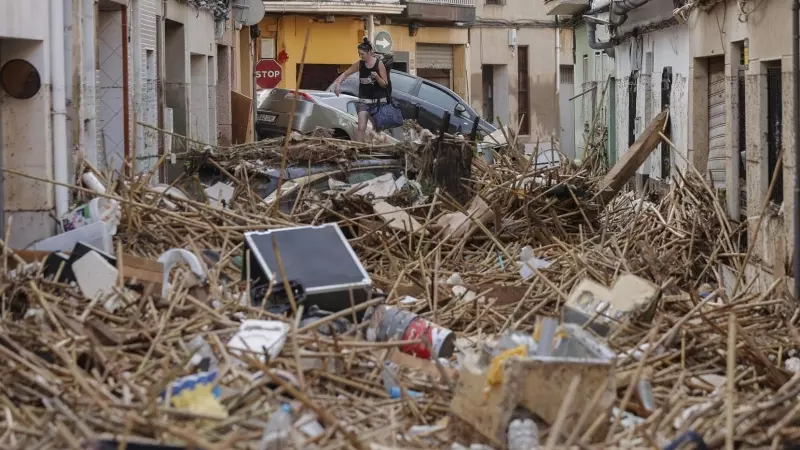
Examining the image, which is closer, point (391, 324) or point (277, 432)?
point (277, 432)

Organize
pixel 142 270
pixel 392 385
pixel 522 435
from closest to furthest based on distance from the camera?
1. pixel 522 435
2. pixel 392 385
3. pixel 142 270

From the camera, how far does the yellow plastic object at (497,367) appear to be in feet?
21.5

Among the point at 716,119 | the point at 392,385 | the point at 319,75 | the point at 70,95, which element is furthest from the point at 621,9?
the point at 319,75

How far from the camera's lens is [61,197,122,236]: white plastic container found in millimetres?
10406

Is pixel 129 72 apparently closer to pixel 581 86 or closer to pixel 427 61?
pixel 581 86

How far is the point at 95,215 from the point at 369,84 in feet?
26.5

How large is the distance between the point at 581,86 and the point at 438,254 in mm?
19388

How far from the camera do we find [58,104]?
35.6 feet

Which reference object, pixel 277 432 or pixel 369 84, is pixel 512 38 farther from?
pixel 277 432

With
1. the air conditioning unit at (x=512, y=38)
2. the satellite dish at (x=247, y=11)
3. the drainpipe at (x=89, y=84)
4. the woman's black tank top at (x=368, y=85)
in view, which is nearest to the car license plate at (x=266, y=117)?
the satellite dish at (x=247, y=11)

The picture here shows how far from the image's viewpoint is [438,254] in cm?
1120

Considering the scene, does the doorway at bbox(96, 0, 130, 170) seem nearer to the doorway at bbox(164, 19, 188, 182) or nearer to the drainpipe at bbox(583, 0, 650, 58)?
the doorway at bbox(164, 19, 188, 182)

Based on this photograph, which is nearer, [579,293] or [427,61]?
[579,293]

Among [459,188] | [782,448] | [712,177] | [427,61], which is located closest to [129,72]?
[459,188]
